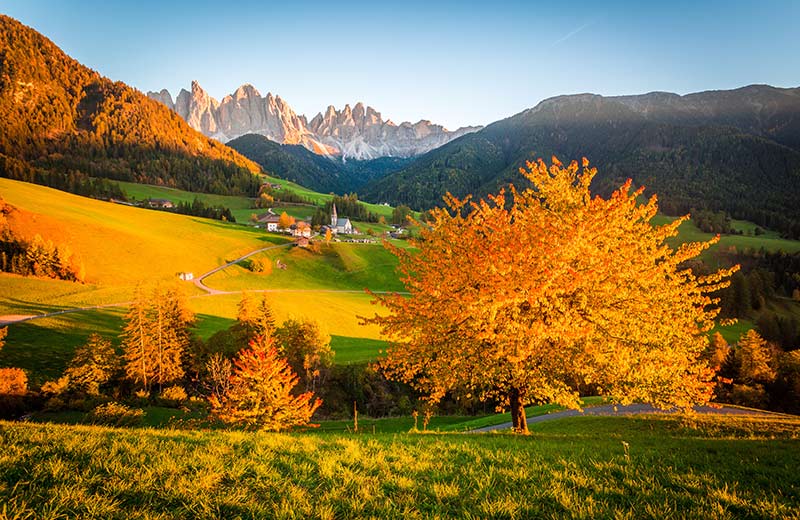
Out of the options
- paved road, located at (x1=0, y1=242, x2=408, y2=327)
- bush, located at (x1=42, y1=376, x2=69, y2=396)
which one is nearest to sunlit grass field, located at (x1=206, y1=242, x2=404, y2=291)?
paved road, located at (x1=0, y1=242, x2=408, y2=327)

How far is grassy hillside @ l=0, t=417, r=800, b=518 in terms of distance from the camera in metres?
5.38

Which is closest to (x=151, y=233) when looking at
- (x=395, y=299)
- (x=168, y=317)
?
(x=168, y=317)

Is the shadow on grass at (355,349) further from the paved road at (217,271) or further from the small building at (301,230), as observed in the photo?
the small building at (301,230)

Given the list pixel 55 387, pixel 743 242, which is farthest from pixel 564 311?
pixel 743 242

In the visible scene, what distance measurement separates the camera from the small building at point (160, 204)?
163m

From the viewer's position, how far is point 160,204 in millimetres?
165250

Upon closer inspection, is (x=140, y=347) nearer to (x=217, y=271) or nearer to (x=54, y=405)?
(x=54, y=405)

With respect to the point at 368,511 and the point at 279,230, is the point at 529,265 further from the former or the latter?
the point at 279,230

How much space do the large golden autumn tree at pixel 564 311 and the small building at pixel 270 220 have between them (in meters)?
153

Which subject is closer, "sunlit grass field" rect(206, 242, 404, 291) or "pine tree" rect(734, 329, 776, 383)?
"pine tree" rect(734, 329, 776, 383)

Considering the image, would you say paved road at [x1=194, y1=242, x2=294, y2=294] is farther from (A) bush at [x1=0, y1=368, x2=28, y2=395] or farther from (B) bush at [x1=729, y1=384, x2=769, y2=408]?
(B) bush at [x1=729, y1=384, x2=769, y2=408]

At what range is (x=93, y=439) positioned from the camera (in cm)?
759

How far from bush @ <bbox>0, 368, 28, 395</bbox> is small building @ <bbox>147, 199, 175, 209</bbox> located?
15387cm

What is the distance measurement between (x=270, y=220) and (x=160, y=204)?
5309 cm
